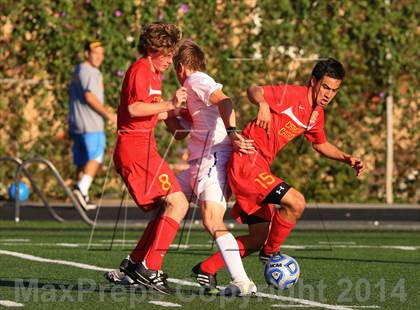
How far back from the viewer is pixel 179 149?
21266mm

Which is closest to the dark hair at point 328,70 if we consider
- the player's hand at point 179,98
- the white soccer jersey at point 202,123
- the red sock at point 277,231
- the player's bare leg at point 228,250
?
the white soccer jersey at point 202,123

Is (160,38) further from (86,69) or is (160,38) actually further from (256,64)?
(256,64)

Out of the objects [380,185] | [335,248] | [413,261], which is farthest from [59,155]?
[413,261]

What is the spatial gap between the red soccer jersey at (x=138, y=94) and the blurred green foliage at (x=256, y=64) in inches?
412

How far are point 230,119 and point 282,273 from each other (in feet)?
4.01

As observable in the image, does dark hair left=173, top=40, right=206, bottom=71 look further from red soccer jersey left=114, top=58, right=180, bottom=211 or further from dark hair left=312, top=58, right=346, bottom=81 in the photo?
dark hair left=312, top=58, right=346, bottom=81

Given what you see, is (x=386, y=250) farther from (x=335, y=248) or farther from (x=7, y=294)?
(x=7, y=294)

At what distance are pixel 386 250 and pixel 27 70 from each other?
849 centimetres

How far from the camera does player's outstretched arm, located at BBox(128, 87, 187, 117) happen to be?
9722 millimetres

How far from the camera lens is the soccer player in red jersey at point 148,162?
10.1m

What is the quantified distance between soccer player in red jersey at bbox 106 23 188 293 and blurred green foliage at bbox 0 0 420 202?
34.2ft

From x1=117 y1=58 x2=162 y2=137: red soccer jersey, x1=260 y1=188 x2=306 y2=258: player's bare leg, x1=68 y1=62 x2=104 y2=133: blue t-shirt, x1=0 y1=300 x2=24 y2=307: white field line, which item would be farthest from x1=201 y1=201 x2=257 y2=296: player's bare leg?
x1=68 y1=62 x2=104 y2=133: blue t-shirt

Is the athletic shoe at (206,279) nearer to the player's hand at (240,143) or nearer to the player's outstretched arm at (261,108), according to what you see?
the player's hand at (240,143)

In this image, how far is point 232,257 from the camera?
32.1 feet
